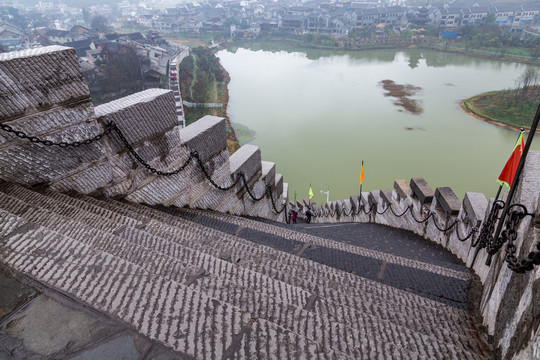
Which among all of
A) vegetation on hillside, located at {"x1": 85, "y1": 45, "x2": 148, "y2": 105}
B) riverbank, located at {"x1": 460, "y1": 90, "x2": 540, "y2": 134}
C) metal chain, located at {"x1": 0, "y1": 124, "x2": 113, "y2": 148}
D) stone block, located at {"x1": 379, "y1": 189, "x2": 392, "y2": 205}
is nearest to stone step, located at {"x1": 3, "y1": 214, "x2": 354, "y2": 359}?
metal chain, located at {"x1": 0, "y1": 124, "x2": 113, "y2": 148}

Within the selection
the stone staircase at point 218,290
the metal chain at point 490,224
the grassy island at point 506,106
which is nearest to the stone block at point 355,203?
the stone staircase at point 218,290

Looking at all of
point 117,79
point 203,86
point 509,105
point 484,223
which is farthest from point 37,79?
point 509,105

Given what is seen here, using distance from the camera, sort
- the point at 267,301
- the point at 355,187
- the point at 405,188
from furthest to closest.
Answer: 1. the point at 355,187
2. the point at 405,188
3. the point at 267,301

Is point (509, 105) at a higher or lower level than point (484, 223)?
lower

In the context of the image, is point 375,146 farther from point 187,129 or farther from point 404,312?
point 404,312

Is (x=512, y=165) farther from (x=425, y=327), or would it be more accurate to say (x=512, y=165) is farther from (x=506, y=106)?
(x=506, y=106)

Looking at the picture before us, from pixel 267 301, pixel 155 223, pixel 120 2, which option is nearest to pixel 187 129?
pixel 155 223

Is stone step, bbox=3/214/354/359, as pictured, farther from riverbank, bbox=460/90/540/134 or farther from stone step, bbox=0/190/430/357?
riverbank, bbox=460/90/540/134
